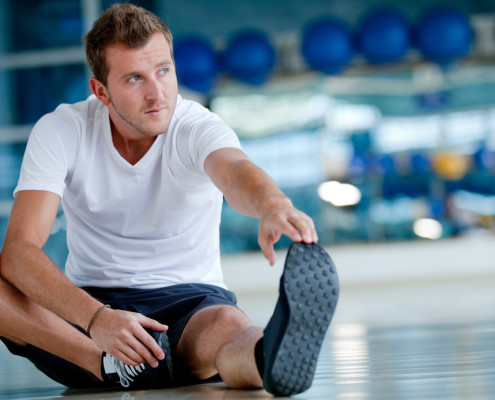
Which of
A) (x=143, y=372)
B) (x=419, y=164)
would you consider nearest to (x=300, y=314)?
(x=143, y=372)

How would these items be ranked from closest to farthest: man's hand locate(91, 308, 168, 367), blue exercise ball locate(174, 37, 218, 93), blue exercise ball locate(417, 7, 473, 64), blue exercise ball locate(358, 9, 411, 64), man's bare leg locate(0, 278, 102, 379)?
man's hand locate(91, 308, 168, 367)
man's bare leg locate(0, 278, 102, 379)
blue exercise ball locate(417, 7, 473, 64)
blue exercise ball locate(358, 9, 411, 64)
blue exercise ball locate(174, 37, 218, 93)

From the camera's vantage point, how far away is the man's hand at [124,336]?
1.31 m

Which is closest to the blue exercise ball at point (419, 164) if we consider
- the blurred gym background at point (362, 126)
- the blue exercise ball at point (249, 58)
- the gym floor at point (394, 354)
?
the blurred gym background at point (362, 126)

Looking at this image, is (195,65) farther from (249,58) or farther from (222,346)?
(222,346)

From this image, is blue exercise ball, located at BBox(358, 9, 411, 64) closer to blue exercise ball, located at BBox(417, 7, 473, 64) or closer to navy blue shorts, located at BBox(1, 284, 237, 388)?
blue exercise ball, located at BBox(417, 7, 473, 64)

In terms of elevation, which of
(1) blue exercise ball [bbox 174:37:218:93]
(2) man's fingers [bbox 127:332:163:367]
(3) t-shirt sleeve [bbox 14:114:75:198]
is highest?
(1) blue exercise ball [bbox 174:37:218:93]

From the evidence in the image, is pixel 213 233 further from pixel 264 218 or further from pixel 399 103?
pixel 399 103

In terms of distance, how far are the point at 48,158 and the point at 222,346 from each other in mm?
552

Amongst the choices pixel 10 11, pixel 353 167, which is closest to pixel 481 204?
pixel 353 167

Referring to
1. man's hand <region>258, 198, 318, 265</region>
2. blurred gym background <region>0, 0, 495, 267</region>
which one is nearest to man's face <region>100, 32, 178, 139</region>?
man's hand <region>258, 198, 318, 265</region>

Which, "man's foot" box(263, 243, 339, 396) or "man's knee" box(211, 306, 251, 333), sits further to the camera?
"man's knee" box(211, 306, 251, 333)

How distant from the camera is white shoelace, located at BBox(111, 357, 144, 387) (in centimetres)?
143

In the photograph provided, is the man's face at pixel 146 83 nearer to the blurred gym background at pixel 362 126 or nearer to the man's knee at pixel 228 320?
the man's knee at pixel 228 320

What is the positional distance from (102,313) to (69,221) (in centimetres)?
48
